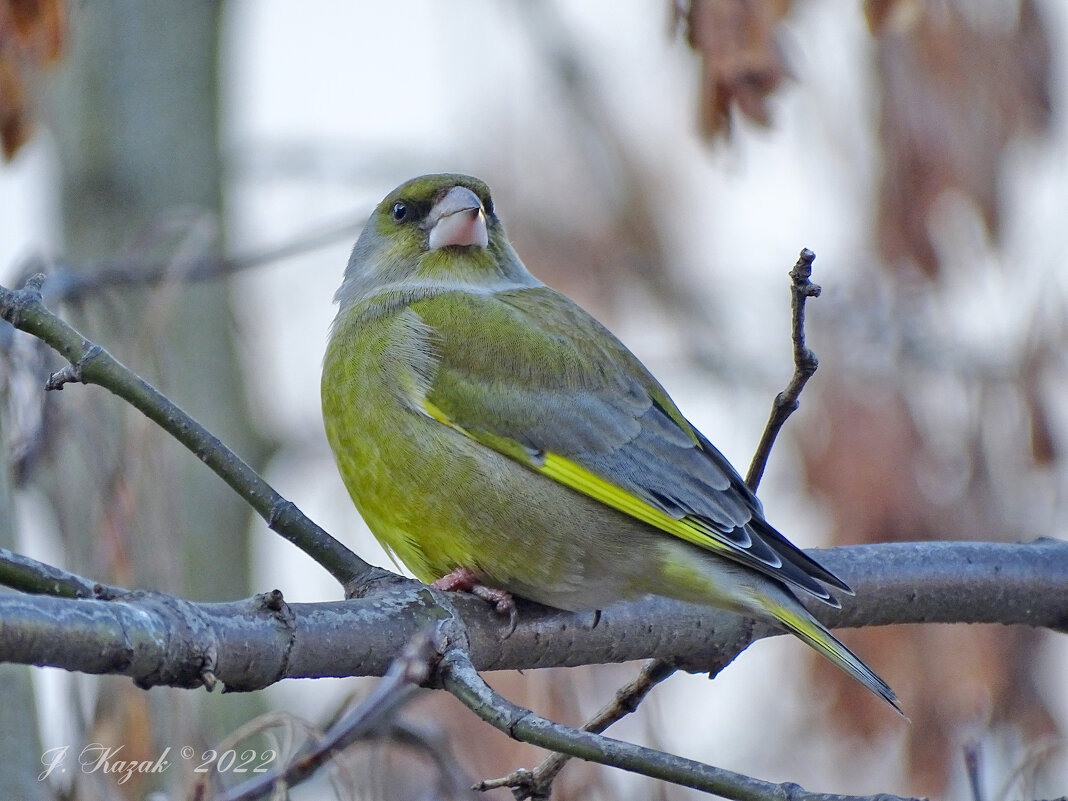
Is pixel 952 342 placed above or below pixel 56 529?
above

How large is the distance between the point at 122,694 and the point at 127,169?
336cm

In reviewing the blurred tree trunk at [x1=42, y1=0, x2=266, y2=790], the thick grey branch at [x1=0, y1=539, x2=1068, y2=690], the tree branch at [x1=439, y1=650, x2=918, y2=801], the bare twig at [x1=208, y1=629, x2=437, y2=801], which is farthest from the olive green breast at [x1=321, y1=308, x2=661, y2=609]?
the blurred tree trunk at [x1=42, y1=0, x2=266, y2=790]

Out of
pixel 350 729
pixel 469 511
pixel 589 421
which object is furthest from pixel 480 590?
pixel 350 729

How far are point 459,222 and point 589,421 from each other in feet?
3.33

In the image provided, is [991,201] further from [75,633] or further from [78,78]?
[75,633]

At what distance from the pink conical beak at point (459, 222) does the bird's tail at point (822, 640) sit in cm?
176

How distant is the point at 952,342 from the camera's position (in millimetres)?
6371

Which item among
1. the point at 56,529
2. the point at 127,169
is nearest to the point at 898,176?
the point at 127,169

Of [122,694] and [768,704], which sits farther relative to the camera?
[768,704]

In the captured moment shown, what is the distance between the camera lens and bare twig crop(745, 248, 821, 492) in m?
2.88

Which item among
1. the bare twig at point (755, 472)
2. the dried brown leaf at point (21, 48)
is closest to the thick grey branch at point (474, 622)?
the bare twig at point (755, 472)

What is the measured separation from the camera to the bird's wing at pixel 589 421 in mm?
3797

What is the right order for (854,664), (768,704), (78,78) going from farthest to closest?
(768,704) < (78,78) < (854,664)

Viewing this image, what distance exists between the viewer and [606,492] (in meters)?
3.89
